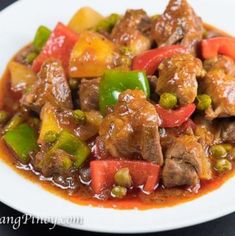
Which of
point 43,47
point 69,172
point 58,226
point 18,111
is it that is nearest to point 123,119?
point 69,172

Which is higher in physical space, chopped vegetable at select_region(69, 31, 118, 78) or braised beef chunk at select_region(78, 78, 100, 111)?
chopped vegetable at select_region(69, 31, 118, 78)

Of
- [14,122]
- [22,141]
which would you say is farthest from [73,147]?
[14,122]

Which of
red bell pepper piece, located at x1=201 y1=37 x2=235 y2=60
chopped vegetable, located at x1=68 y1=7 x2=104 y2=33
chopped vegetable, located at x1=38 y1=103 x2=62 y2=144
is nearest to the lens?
chopped vegetable, located at x1=38 y1=103 x2=62 y2=144

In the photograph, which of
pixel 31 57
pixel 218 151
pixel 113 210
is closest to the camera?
pixel 113 210

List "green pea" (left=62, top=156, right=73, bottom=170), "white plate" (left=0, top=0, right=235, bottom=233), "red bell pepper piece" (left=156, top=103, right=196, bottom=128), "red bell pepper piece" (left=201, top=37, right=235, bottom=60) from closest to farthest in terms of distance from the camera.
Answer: "white plate" (left=0, top=0, right=235, bottom=233), "green pea" (left=62, top=156, right=73, bottom=170), "red bell pepper piece" (left=156, top=103, right=196, bottom=128), "red bell pepper piece" (left=201, top=37, right=235, bottom=60)

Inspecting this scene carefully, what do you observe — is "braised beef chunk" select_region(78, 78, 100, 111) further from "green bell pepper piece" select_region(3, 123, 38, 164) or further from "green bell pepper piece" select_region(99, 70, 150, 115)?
"green bell pepper piece" select_region(3, 123, 38, 164)

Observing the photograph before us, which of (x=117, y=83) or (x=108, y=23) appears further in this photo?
(x=108, y=23)

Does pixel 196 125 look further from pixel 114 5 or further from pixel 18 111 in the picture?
pixel 114 5

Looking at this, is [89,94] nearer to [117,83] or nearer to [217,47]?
[117,83]

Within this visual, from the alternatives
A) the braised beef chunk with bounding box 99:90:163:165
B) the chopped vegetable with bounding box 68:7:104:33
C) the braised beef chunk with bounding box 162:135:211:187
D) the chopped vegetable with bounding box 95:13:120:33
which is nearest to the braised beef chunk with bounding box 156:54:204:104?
the braised beef chunk with bounding box 99:90:163:165
